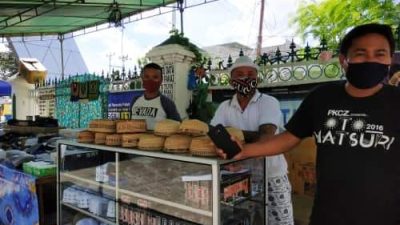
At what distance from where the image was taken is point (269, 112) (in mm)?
2238

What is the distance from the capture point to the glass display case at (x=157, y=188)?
5.83 ft

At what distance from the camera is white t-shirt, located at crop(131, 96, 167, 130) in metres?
3.09

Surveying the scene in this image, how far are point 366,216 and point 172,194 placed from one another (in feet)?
3.47

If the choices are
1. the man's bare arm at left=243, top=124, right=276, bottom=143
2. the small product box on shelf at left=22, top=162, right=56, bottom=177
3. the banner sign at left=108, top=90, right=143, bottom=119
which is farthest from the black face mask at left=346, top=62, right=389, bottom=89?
the banner sign at left=108, top=90, right=143, bottom=119

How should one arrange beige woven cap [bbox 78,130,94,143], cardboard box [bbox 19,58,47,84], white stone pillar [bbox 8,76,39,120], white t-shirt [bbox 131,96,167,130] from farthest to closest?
white stone pillar [bbox 8,76,39,120] → cardboard box [bbox 19,58,47,84] → white t-shirt [bbox 131,96,167,130] → beige woven cap [bbox 78,130,94,143]

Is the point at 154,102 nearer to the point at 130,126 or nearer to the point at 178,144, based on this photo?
the point at 130,126

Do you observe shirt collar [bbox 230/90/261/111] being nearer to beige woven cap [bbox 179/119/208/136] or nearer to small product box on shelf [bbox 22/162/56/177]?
beige woven cap [bbox 179/119/208/136]

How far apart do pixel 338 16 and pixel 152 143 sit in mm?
9069

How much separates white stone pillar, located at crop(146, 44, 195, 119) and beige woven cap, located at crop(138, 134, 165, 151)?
2886 millimetres

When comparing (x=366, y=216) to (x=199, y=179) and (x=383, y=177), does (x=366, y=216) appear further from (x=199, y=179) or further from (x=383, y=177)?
(x=199, y=179)

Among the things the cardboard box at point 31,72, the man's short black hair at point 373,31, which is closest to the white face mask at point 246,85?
the man's short black hair at point 373,31

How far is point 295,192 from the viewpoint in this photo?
167 inches

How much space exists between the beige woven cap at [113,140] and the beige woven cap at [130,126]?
0.04 metres

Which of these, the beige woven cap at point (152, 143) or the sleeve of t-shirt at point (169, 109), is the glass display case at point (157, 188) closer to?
the beige woven cap at point (152, 143)
